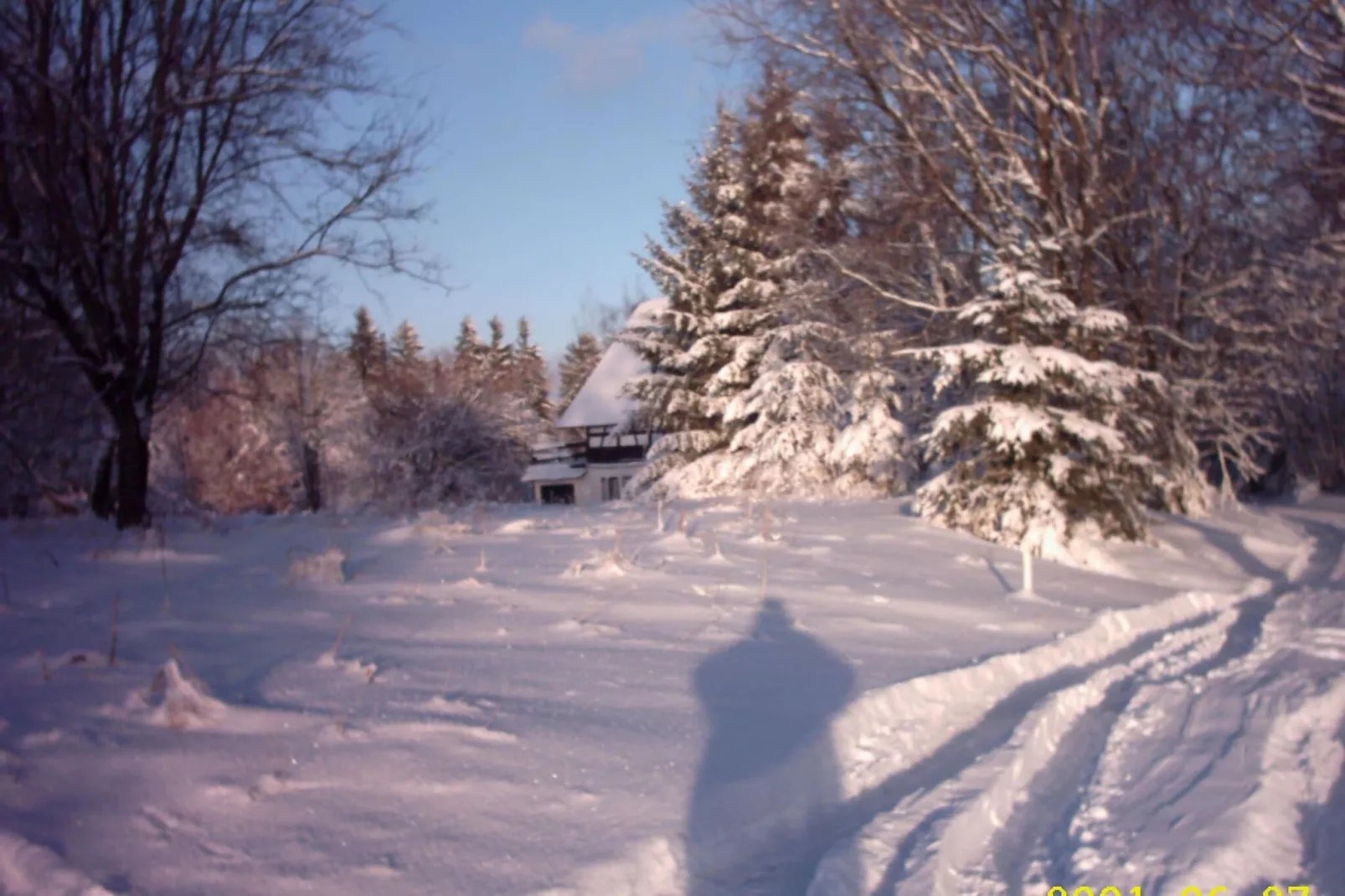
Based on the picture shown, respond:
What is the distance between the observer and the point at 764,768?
4195 millimetres

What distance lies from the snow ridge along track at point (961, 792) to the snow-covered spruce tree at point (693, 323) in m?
16.5

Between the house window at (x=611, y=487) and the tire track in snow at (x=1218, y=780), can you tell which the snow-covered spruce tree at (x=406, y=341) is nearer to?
the house window at (x=611, y=487)

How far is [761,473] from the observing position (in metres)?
22.2

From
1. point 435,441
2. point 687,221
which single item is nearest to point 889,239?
point 687,221

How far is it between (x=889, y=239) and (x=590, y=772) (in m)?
13.8

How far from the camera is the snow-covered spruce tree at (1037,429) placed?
11.1 metres

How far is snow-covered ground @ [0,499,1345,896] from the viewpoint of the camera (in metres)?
3.20

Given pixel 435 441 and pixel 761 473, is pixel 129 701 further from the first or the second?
pixel 435 441

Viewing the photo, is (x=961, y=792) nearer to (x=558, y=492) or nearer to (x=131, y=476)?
(x=131, y=476)

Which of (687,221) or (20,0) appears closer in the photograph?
(20,0)

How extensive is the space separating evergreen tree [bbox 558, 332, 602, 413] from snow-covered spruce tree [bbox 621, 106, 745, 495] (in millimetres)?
37554

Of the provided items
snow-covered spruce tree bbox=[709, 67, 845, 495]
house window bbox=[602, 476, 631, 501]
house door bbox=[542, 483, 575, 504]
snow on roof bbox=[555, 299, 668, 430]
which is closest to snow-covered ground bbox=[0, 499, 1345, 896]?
snow-covered spruce tree bbox=[709, 67, 845, 495]

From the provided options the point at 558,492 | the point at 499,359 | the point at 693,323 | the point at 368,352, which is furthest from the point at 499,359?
the point at 693,323

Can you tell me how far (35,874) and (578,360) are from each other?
2543 inches
